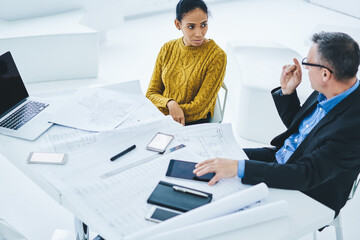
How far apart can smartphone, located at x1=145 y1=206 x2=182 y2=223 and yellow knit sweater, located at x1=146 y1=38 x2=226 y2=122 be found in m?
1.00

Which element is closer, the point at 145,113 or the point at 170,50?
the point at 145,113

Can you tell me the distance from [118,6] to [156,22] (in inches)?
44.0

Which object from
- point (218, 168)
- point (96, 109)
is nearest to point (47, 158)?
point (96, 109)

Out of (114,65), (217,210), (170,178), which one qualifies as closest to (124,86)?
(170,178)

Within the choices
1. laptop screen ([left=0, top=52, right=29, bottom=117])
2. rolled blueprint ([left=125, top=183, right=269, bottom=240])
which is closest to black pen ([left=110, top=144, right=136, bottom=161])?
rolled blueprint ([left=125, top=183, right=269, bottom=240])

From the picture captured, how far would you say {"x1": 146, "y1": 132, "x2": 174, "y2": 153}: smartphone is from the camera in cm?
145

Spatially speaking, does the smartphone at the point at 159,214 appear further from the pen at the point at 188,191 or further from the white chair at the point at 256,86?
the white chair at the point at 256,86

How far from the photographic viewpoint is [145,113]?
5.57 ft

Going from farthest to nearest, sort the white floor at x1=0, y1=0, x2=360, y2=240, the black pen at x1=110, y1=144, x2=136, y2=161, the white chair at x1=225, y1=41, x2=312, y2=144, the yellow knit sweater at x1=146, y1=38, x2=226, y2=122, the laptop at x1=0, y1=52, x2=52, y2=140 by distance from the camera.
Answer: the white chair at x1=225, y1=41, x2=312, y2=144
the white floor at x1=0, y1=0, x2=360, y2=240
the yellow knit sweater at x1=146, y1=38, x2=226, y2=122
the laptop at x1=0, y1=52, x2=52, y2=140
the black pen at x1=110, y1=144, x2=136, y2=161

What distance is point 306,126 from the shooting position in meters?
1.66

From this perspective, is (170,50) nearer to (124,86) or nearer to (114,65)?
(124,86)

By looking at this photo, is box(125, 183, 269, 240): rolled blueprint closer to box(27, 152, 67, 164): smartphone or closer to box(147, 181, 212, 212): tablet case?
box(147, 181, 212, 212): tablet case

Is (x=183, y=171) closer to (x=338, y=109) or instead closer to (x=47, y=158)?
(x=47, y=158)

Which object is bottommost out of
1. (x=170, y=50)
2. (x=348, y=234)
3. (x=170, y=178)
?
(x=348, y=234)
